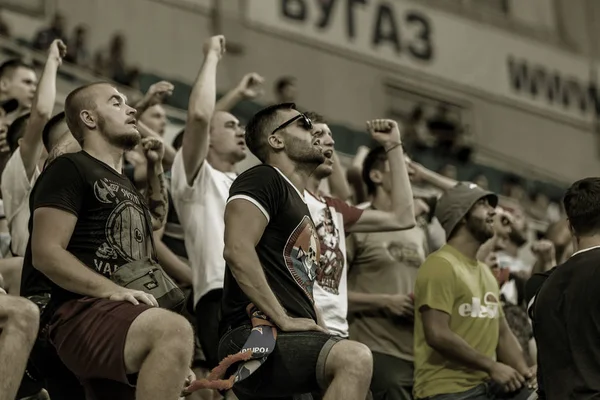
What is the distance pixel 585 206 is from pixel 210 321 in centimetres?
174

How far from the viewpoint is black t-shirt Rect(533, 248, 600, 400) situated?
13.7 ft

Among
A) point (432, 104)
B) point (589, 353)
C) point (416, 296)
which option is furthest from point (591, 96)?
point (589, 353)

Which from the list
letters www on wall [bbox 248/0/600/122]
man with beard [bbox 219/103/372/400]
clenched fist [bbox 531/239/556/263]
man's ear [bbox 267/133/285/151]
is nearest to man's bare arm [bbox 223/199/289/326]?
man with beard [bbox 219/103/372/400]

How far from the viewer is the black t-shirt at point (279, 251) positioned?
166 inches

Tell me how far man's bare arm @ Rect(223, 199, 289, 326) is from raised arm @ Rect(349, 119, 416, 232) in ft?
4.08

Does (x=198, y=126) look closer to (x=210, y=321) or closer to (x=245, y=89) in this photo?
(x=245, y=89)

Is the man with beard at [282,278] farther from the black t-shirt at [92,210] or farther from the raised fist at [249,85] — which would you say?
the raised fist at [249,85]

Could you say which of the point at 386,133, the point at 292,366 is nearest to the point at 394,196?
the point at 386,133

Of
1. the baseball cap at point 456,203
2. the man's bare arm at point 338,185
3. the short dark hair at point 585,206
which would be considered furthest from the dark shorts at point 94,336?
the man's bare arm at point 338,185

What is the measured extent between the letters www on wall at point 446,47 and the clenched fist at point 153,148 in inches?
391

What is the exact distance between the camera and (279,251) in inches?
168

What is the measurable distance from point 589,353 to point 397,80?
12047mm

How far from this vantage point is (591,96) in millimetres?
17734

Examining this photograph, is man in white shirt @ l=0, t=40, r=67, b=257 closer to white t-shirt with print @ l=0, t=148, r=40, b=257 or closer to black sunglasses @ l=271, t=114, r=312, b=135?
white t-shirt with print @ l=0, t=148, r=40, b=257
